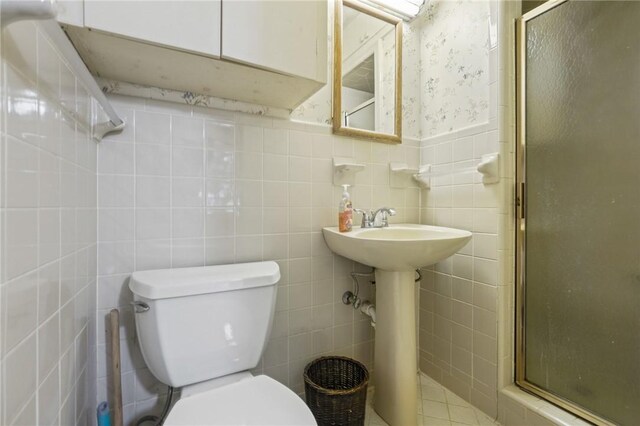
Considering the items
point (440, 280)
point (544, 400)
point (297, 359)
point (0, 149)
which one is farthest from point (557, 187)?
point (0, 149)

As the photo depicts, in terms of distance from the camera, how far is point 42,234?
56 cm

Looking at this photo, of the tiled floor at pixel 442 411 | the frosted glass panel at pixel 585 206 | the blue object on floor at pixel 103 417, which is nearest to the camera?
the blue object on floor at pixel 103 417

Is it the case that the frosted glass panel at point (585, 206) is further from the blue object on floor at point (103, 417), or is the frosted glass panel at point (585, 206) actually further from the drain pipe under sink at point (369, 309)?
the blue object on floor at point (103, 417)

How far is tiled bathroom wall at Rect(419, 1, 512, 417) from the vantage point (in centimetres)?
126

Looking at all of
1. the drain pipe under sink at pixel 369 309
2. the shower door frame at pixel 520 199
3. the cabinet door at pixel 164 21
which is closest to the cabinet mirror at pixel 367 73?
the shower door frame at pixel 520 199

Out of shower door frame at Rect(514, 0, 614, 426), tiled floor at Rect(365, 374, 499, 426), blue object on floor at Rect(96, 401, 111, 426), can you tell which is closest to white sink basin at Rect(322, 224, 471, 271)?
shower door frame at Rect(514, 0, 614, 426)

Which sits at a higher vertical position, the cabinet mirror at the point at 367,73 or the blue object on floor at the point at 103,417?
the cabinet mirror at the point at 367,73

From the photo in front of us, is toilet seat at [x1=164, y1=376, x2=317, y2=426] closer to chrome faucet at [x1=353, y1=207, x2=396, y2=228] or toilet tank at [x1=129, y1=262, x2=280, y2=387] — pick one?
toilet tank at [x1=129, y1=262, x2=280, y2=387]

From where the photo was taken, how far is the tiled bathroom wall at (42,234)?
44 cm

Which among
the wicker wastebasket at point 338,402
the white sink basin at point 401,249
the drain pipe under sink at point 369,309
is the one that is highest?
the white sink basin at point 401,249

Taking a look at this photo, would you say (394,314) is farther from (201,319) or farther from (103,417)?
(103,417)

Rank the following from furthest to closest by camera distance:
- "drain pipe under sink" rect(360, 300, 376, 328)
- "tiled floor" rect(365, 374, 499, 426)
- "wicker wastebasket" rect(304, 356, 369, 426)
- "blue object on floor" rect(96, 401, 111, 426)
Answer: "drain pipe under sink" rect(360, 300, 376, 328), "tiled floor" rect(365, 374, 499, 426), "wicker wastebasket" rect(304, 356, 369, 426), "blue object on floor" rect(96, 401, 111, 426)

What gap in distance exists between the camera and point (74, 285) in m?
0.75

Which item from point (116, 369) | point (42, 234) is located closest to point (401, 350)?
point (116, 369)
